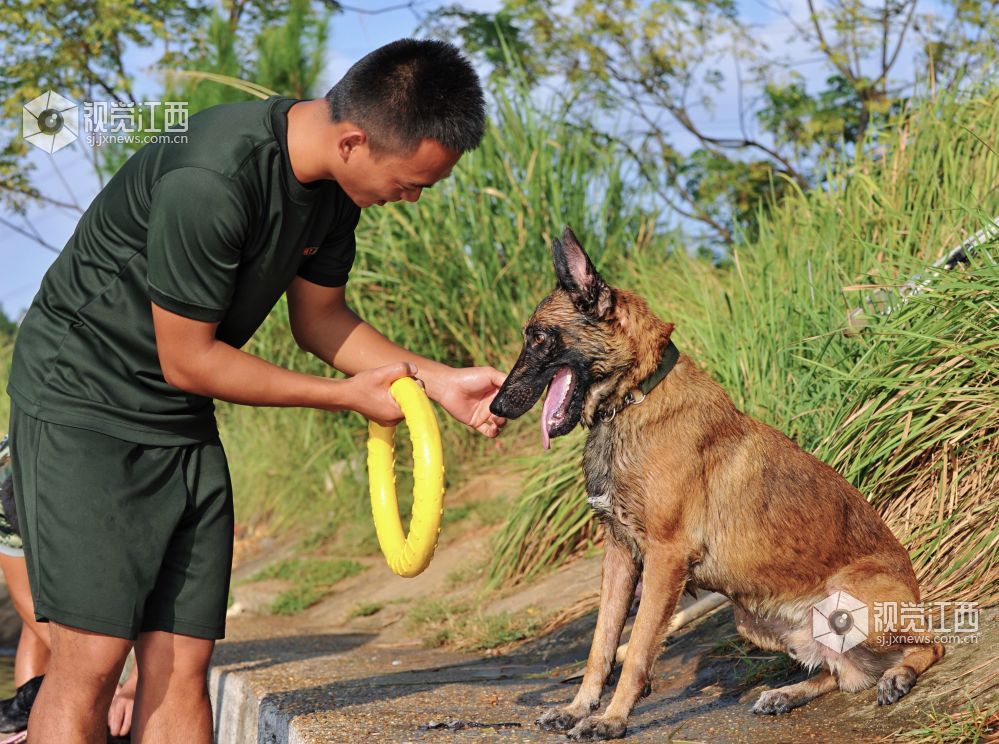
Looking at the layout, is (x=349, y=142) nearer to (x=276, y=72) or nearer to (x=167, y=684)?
(x=167, y=684)

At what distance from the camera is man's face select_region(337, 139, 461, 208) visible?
2.87 metres

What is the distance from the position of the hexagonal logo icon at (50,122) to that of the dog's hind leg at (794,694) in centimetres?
827

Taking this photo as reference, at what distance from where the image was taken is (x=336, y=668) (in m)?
4.98

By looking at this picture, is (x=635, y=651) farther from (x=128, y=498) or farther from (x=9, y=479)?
(x=9, y=479)

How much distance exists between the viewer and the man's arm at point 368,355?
3574 mm

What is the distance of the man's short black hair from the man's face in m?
0.02

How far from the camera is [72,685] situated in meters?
2.85

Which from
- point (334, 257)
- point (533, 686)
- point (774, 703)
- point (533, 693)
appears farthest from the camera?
point (533, 686)

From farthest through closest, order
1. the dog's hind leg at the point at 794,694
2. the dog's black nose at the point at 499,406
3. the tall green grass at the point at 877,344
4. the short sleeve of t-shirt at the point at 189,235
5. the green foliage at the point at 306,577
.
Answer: the green foliage at the point at 306,577 → the tall green grass at the point at 877,344 → the dog's hind leg at the point at 794,694 → the dog's black nose at the point at 499,406 → the short sleeve of t-shirt at the point at 189,235

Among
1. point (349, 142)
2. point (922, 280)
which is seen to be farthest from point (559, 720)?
point (922, 280)

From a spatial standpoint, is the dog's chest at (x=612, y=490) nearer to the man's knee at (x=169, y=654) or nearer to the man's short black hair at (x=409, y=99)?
the man's short black hair at (x=409, y=99)

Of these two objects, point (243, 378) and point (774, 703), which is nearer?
point (243, 378)

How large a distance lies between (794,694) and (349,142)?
2362mm

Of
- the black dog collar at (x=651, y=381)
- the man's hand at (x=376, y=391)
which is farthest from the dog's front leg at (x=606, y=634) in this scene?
the man's hand at (x=376, y=391)
